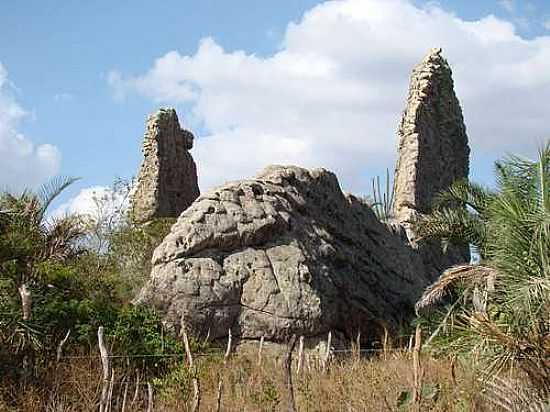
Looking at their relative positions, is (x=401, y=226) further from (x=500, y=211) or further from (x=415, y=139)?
(x=500, y=211)

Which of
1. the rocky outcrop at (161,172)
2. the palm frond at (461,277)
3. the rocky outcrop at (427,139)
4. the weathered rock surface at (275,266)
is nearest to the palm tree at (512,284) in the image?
the palm frond at (461,277)

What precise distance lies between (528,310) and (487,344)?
1.25m

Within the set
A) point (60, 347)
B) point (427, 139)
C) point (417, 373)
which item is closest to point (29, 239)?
point (60, 347)

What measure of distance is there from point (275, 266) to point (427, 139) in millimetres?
8942

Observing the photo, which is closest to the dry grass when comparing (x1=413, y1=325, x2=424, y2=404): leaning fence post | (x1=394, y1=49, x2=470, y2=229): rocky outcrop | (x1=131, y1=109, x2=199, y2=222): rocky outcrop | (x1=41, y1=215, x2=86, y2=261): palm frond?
(x1=413, y1=325, x2=424, y2=404): leaning fence post

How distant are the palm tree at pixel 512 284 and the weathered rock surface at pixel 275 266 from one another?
1770mm

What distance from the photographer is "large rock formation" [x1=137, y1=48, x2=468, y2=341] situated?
627 inches

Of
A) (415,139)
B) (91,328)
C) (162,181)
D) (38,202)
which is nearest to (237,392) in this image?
(91,328)

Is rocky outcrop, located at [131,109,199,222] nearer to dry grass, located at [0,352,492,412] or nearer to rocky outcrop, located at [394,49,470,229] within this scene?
rocky outcrop, located at [394,49,470,229]

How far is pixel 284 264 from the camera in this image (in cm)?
1689

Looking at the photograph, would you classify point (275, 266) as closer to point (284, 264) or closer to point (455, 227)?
point (284, 264)

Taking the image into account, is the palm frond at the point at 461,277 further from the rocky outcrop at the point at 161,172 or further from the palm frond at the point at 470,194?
the rocky outcrop at the point at 161,172

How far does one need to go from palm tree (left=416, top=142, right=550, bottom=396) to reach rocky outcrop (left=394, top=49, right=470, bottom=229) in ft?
19.5

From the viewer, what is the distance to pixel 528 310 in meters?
12.0
